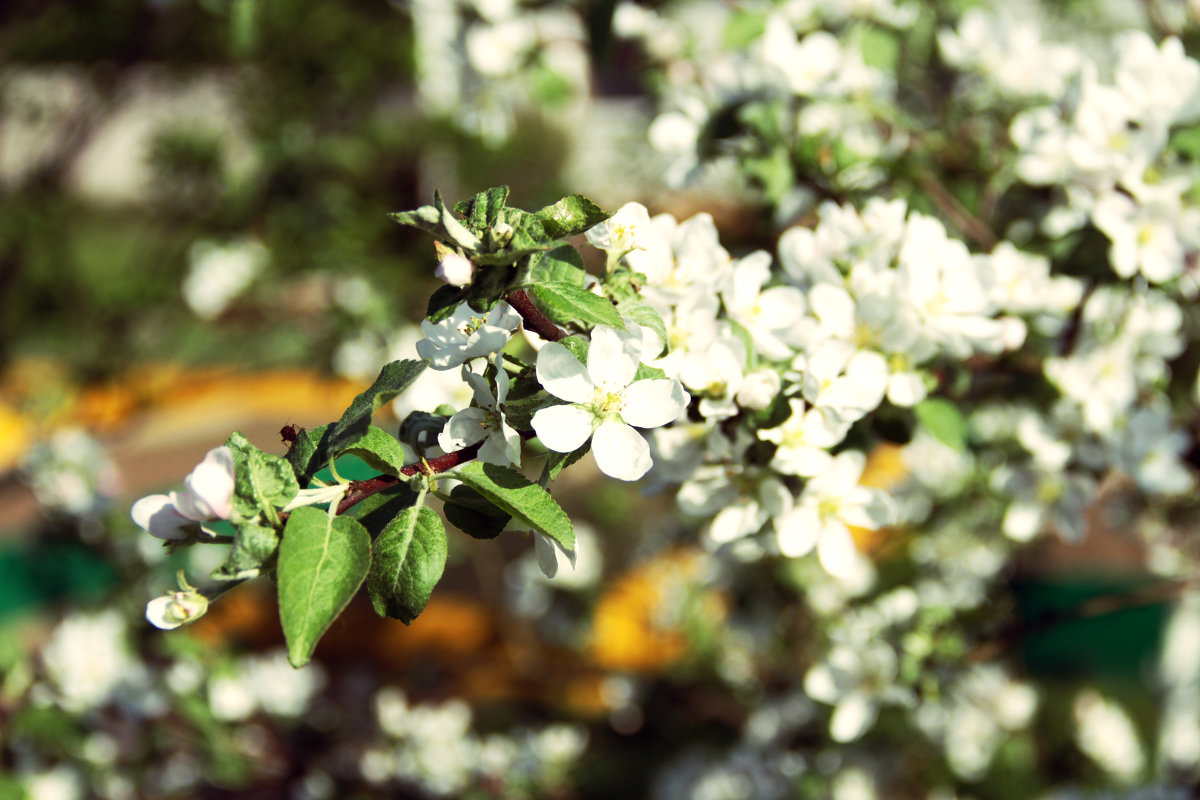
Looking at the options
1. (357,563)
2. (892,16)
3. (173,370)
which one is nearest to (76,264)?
(173,370)

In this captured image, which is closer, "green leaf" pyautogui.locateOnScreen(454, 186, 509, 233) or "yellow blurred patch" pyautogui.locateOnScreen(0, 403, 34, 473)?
"green leaf" pyautogui.locateOnScreen(454, 186, 509, 233)

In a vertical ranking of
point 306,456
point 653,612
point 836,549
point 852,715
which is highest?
point 306,456

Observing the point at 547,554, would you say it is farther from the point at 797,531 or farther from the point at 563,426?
the point at 797,531

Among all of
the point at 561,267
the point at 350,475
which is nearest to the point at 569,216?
the point at 561,267

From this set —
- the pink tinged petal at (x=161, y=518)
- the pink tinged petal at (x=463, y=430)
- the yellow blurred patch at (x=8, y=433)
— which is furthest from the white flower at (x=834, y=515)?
the yellow blurred patch at (x=8, y=433)

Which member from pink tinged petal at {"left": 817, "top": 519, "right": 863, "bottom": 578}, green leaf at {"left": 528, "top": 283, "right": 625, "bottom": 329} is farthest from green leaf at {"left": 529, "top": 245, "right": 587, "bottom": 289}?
pink tinged petal at {"left": 817, "top": 519, "right": 863, "bottom": 578}

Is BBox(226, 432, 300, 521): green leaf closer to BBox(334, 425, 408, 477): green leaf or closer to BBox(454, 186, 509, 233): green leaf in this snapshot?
BBox(334, 425, 408, 477): green leaf
